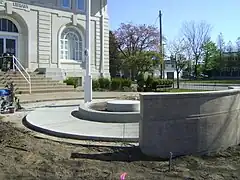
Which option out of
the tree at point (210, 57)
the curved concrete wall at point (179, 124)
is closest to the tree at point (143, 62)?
the curved concrete wall at point (179, 124)

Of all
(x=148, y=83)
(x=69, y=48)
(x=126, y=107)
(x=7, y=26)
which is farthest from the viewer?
(x=69, y=48)

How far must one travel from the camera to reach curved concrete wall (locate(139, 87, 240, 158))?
20.8 feet

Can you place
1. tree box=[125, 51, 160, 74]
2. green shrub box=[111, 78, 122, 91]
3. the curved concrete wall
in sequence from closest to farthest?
1. the curved concrete wall
2. green shrub box=[111, 78, 122, 91]
3. tree box=[125, 51, 160, 74]

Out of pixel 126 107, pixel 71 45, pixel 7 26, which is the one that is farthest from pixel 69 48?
pixel 126 107

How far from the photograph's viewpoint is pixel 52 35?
27422 mm

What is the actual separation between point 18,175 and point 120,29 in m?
53.7

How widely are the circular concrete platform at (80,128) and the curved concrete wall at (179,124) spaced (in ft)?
3.54

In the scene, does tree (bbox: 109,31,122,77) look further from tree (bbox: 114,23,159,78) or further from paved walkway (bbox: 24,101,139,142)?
paved walkway (bbox: 24,101,139,142)

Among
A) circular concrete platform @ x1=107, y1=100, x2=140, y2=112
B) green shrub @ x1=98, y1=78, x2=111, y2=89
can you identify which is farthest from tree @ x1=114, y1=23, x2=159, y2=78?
circular concrete platform @ x1=107, y1=100, x2=140, y2=112

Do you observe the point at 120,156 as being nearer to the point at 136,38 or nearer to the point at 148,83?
the point at 148,83

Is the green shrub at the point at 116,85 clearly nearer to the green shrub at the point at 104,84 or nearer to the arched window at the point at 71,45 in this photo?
the green shrub at the point at 104,84

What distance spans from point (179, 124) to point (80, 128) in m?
3.08

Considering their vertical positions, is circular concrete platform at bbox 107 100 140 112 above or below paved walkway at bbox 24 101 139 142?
above

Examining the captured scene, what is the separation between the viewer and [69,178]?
16.8ft
